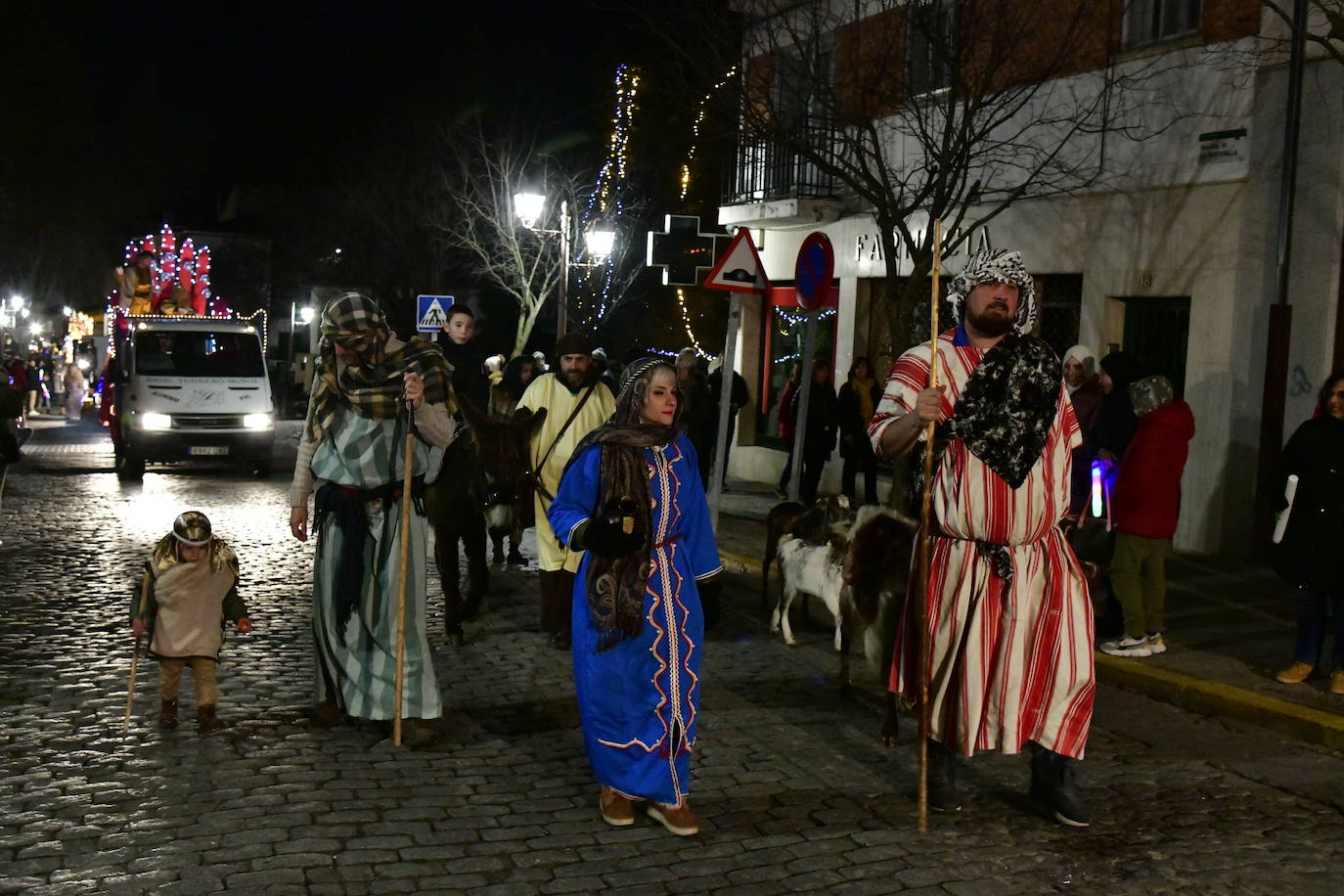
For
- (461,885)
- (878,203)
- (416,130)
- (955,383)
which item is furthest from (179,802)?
(416,130)

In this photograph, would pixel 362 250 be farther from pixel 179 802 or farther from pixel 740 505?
pixel 179 802

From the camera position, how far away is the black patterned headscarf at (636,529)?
16.8ft

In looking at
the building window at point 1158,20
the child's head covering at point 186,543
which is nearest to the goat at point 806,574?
the child's head covering at point 186,543

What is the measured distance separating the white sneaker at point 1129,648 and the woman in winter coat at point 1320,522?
88 cm

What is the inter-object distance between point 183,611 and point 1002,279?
3892 millimetres

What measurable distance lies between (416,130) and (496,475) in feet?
112

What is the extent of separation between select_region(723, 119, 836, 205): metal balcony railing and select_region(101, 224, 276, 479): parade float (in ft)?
23.8

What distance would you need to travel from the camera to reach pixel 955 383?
207 inches

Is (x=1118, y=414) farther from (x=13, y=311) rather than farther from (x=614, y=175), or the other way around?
(x=13, y=311)

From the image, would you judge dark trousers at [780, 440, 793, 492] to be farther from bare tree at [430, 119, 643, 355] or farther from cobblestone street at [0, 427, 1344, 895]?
bare tree at [430, 119, 643, 355]

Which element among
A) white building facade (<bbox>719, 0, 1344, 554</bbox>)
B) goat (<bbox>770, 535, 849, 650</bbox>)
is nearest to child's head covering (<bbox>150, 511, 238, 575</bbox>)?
goat (<bbox>770, 535, 849, 650</bbox>)

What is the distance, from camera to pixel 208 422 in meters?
19.4

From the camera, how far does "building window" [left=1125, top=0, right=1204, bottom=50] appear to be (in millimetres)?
13352

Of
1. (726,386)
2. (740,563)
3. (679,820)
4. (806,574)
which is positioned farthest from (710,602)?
(679,820)
